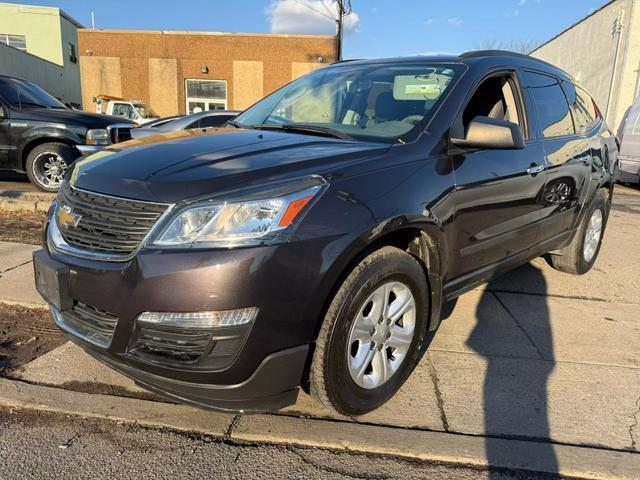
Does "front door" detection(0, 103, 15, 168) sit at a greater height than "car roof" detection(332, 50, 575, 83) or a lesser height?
lesser

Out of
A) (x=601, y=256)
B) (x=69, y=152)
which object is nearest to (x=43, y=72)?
(x=69, y=152)

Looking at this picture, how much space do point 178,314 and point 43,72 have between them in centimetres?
3567

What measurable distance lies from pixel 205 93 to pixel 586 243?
969 inches

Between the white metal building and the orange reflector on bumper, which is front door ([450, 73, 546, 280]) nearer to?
the orange reflector on bumper

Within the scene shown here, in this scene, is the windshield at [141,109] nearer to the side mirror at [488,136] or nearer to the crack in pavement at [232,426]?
the side mirror at [488,136]

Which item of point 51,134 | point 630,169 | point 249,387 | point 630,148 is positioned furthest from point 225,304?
point 630,148

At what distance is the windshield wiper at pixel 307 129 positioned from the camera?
289 cm

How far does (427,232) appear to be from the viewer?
105 inches

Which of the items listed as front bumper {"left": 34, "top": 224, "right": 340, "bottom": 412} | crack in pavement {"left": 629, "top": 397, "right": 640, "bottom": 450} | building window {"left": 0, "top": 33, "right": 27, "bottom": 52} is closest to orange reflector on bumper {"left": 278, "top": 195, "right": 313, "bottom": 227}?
front bumper {"left": 34, "top": 224, "right": 340, "bottom": 412}

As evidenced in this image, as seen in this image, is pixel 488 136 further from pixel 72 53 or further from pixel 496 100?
pixel 72 53

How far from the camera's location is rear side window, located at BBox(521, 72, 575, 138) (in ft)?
12.6

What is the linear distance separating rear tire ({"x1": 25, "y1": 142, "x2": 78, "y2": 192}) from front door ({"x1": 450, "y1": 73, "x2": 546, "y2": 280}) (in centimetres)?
617

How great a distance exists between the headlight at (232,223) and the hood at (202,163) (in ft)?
0.28

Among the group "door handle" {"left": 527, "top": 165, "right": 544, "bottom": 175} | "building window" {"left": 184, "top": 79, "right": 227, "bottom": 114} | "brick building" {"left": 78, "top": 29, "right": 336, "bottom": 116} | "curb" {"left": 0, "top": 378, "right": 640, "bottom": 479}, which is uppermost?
"brick building" {"left": 78, "top": 29, "right": 336, "bottom": 116}
